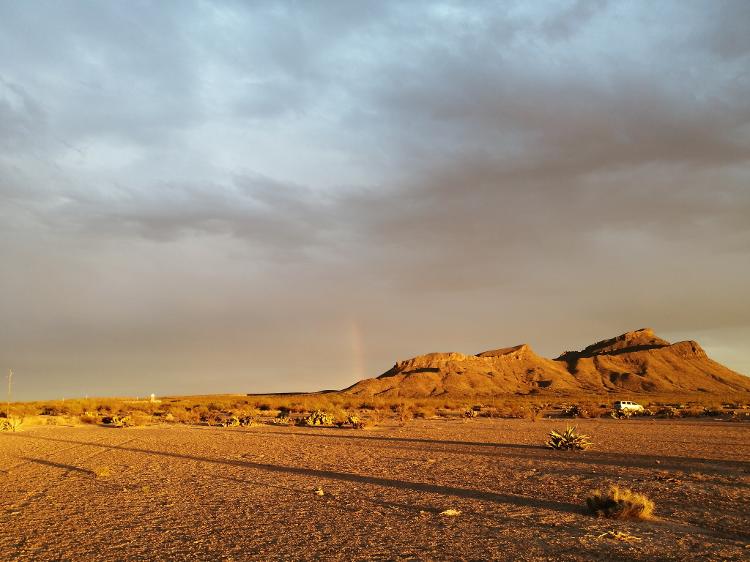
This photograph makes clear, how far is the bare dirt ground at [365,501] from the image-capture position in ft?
29.5

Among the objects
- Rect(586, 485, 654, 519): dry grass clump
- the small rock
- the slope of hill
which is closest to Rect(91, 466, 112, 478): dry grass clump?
the small rock

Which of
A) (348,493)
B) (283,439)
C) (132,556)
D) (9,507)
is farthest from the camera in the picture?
(283,439)

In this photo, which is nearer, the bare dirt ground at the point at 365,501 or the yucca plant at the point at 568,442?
the bare dirt ground at the point at 365,501

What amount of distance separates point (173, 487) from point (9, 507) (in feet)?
11.2

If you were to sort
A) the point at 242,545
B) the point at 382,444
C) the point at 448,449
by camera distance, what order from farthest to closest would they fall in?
the point at 382,444
the point at 448,449
the point at 242,545

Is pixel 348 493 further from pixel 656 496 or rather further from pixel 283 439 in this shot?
pixel 283 439

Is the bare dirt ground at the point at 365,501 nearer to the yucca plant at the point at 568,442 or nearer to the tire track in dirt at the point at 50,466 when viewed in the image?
the tire track in dirt at the point at 50,466

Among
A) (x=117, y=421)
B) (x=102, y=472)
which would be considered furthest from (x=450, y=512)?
(x=117, y=421)

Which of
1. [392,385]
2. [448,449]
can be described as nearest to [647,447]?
[448,449]

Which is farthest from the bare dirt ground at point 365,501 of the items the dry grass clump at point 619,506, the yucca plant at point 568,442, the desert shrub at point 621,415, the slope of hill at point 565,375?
the slope of hill at point 565,375

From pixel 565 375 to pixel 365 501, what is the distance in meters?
134

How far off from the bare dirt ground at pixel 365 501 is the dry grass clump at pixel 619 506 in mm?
253

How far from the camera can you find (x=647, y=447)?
22.8 meters

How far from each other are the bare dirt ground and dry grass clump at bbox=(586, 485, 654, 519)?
0.83 feet
